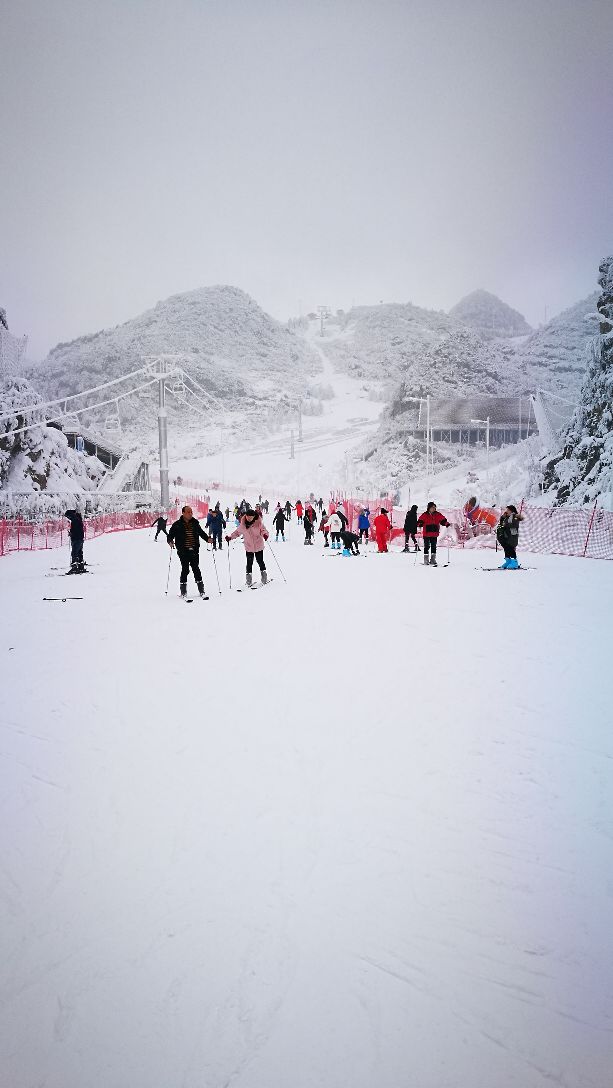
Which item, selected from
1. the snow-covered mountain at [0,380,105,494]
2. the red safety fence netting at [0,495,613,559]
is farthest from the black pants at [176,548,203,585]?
the snow-covered mountain at [0,380,105,494]

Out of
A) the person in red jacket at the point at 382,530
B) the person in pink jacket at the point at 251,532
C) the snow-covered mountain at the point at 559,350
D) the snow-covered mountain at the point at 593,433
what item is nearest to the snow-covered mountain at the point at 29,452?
the person in red jacket at the point at 382,530

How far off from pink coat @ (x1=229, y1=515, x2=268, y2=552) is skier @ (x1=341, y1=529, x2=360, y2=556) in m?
8.19

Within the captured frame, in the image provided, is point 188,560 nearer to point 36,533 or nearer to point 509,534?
point 509,534

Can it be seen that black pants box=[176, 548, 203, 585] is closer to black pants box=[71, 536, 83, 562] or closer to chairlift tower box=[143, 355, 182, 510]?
black pants box=[71, 536, 83, 562]

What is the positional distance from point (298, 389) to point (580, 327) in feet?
247

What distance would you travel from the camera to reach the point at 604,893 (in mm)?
3039

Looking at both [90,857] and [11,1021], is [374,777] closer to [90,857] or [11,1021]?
[90,857]

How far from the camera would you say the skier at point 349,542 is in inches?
841

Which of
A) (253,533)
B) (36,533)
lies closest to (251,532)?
(253,533)

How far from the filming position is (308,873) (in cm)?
316

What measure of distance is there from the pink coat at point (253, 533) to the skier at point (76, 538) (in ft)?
15.0

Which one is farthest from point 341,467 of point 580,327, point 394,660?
point 580,327

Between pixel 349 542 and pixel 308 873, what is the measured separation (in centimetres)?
1852

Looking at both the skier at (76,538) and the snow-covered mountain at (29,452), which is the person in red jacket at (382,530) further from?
the snow-covered mountain at (29,452)
